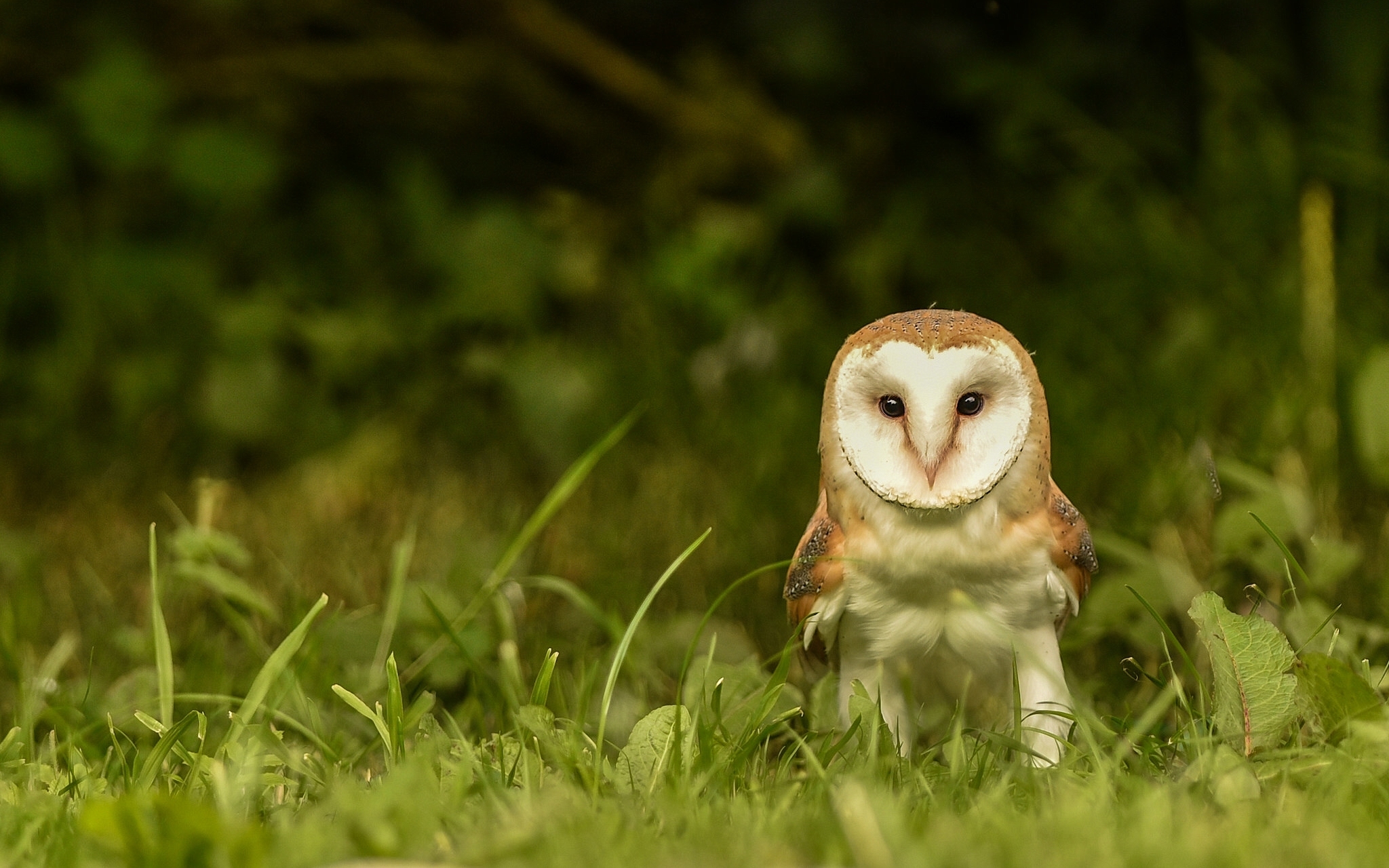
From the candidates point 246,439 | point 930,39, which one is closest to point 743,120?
point 930,39

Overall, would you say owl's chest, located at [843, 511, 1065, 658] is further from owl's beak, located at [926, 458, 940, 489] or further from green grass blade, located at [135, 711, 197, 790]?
green grass blade, located at [135, 711, 197, 790]

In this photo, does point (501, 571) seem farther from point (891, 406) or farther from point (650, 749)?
point (891, 406)

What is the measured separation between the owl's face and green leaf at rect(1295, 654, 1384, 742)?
0.38 meters

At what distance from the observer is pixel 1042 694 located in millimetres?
1502

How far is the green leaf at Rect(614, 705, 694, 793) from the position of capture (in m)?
1.40

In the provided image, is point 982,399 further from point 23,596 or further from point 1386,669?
point 23,596

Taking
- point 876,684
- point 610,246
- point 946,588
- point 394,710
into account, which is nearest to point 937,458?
point 946,588

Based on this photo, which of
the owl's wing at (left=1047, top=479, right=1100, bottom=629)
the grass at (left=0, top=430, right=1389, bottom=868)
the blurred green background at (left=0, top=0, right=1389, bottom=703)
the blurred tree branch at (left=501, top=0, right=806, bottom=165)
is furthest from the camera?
the blurred tree branch at (left=501, top=0, right=806, bottom=165)

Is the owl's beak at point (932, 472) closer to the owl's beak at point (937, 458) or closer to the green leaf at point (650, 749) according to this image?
the owl's beak at point (937, 458)

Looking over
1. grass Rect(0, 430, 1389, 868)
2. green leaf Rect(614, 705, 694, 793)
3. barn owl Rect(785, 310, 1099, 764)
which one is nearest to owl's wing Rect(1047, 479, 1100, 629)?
barn owl Rect(785, 310, 1099, 764)

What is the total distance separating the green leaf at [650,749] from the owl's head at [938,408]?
0.34 m

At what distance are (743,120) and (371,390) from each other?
4.05 feet

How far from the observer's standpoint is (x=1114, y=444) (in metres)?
2.48

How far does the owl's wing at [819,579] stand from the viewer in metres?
1.49
